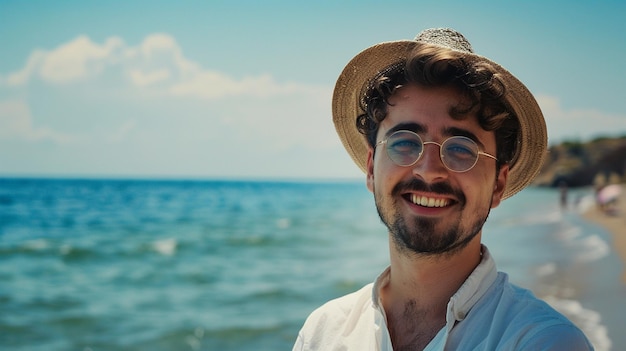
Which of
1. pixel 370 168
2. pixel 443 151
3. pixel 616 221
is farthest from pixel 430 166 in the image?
pixel 616 221

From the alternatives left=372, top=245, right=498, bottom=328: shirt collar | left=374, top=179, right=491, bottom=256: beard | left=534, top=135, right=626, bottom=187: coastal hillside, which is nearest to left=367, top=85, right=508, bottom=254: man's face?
left=374, top=179, right=491, bottom=256: beard

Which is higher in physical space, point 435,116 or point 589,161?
point 589,161

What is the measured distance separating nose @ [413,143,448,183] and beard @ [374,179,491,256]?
0.09 feet

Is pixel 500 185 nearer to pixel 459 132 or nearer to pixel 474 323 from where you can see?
pixel 459 132

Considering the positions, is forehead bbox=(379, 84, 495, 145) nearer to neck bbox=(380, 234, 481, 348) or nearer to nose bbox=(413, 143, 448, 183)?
nose bbox=(413, 143, 448, 183)

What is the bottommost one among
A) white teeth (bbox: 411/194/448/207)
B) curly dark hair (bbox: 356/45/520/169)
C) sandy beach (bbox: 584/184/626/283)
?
sandy beach (bbox: 584/184/626/283)

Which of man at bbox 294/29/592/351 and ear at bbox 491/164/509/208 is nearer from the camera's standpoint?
man at bbox 294/29/592/351

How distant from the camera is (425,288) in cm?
251

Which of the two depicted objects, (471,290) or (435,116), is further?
(435,116)

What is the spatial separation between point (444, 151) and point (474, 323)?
603 mm

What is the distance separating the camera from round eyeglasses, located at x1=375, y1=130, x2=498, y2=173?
236cm

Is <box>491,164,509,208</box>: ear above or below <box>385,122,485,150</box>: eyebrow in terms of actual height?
below

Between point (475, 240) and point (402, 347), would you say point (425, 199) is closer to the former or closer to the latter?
point (475, 240)

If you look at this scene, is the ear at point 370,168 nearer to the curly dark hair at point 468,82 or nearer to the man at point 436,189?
the man at point 436,189
